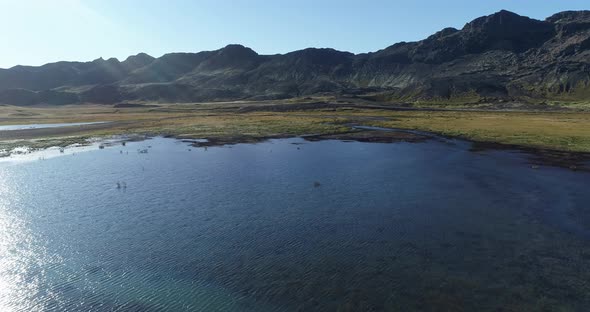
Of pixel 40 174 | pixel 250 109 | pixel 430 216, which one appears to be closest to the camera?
pixel 430 216

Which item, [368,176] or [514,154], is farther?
[514,154]

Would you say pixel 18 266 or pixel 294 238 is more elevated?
pixel 18 266

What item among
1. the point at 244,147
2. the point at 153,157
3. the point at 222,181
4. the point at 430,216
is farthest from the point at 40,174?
the point at 430,216

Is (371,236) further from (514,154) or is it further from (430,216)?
(514,154)

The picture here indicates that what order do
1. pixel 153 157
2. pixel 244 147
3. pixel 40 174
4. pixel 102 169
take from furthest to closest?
pixel 244 147 < pixel 153 157 < pixel 102 169 < pixel 40 174

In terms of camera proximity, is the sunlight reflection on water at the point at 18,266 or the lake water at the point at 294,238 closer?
the sunlight reflection on water at the point at 18,266

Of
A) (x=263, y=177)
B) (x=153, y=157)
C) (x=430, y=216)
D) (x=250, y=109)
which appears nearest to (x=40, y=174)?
(x=153, y=157)

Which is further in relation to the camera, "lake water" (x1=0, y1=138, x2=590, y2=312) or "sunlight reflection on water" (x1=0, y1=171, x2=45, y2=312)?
"lake water" (x1=0, y1=138, x2=590, y2=312)

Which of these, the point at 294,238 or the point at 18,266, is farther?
the point at 294,238
